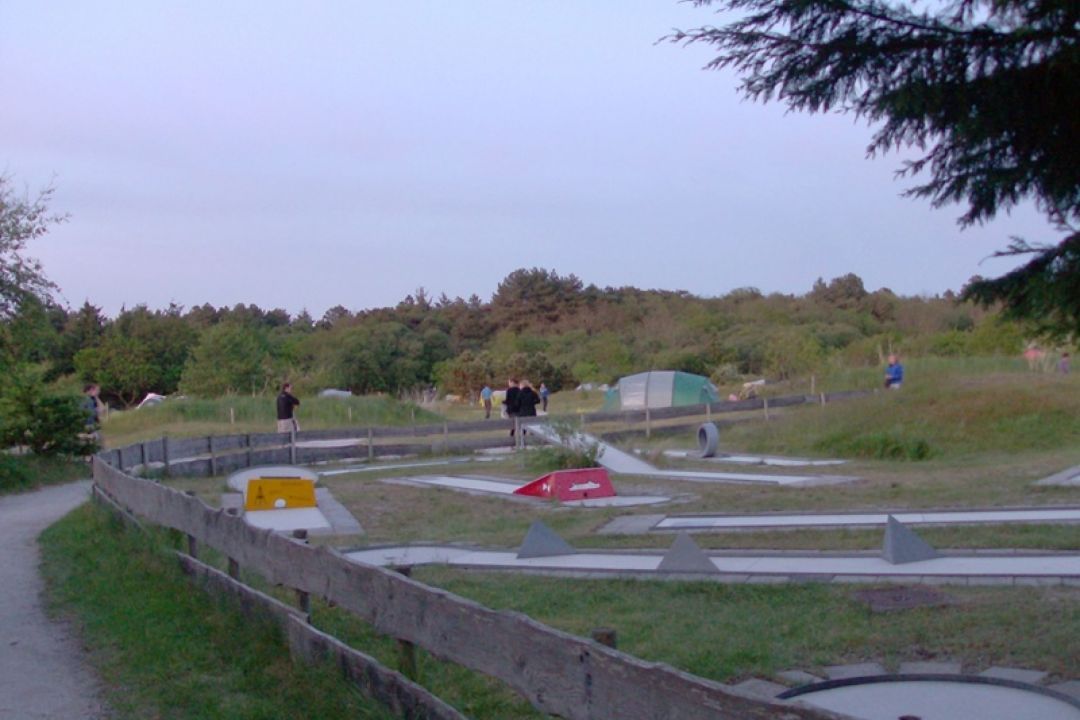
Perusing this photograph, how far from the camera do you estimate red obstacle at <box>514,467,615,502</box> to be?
48.2ft

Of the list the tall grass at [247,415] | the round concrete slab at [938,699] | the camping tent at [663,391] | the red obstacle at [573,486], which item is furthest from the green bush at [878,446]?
the camping tent at [663,391]

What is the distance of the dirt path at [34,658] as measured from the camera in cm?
637

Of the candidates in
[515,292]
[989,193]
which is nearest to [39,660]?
[989,193]

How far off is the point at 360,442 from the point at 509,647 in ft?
70.8

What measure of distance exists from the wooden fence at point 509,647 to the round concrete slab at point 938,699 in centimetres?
146

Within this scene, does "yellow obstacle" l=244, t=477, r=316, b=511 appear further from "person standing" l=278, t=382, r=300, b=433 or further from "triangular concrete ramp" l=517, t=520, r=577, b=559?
"person standing" l=278, t=382, r=300, b=433

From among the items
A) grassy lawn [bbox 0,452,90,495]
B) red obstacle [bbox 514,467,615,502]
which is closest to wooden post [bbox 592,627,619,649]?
red obstacle [bbox 514,467,615,502]

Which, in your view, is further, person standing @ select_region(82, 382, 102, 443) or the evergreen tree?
person standing @ select_region(82, 382, 102, 443)

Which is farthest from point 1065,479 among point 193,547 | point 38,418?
point 38,418

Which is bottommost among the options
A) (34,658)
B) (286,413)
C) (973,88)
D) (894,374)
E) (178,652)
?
(34,658)

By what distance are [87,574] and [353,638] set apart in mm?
4665

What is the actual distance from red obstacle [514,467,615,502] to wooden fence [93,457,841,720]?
702cm

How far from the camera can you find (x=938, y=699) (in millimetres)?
5320

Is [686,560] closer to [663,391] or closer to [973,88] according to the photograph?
[973,88]
